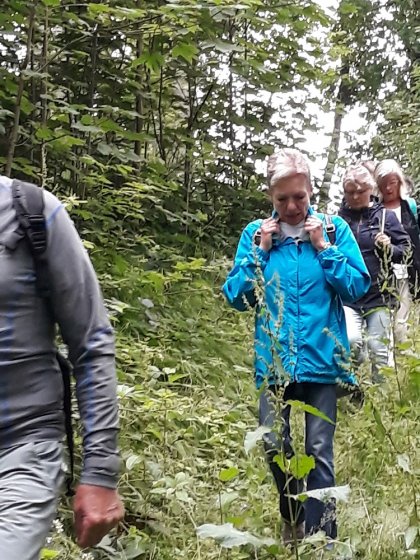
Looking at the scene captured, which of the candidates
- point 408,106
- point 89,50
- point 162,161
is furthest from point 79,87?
point 408,106

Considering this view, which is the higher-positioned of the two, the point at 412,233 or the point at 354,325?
the point at 412,233

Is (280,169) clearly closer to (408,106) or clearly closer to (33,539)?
(33,539)

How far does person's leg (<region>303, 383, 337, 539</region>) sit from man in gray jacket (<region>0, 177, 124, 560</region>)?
1580 millimetres

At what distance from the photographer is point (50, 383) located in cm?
213

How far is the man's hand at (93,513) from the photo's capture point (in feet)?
6.72

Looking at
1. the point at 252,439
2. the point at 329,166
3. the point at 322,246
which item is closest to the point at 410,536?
the point at 252,439

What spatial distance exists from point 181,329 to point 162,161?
2575 millimetres

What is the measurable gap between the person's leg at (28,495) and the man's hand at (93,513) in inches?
2.8

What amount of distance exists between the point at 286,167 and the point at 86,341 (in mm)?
1758

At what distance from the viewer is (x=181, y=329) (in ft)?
22.7

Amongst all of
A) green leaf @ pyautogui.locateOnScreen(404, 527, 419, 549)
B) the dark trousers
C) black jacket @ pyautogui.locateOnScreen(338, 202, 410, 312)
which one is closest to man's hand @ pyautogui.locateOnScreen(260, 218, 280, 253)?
the dark trousers

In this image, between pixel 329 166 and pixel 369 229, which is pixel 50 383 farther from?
pixel 329 166

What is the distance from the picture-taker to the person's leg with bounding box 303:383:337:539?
3.51 metres

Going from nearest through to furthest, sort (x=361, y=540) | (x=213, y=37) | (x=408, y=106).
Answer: (x=361, y=540), (x=213, y=37), (x=408, y=106)
